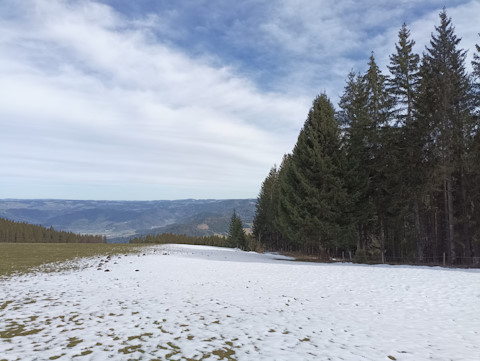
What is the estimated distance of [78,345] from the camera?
589 cm

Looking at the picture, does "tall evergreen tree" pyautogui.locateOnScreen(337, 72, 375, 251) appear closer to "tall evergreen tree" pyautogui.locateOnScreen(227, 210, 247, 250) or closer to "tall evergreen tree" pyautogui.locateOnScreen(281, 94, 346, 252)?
"tall evergreen tree" pyautogui.locateOnScreen(281, 94, 346, 252)

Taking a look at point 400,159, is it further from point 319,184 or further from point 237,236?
point 237,236

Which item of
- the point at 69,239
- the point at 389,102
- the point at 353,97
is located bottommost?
the point at 69,239

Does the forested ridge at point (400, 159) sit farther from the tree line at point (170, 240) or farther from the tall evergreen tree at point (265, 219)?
the tree line at point (170, 240)

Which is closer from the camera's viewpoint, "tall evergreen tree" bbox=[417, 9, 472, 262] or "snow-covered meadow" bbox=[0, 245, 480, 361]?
"snow-covered meadow" bbox=[0, 245, 480, 361]

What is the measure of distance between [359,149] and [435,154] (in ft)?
21.1

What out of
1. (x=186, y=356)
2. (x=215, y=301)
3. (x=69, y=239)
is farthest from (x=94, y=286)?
(x=69, y=239)

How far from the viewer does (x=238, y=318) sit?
8.23 m

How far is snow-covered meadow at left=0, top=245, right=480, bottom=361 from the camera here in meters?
5.86

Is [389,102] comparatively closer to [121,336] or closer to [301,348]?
[301,348]

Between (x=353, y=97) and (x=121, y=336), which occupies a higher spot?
(x=353, y=97)

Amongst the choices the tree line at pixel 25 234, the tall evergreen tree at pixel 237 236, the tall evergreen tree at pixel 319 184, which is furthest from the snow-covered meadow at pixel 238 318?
the tree line at pixel 25 234

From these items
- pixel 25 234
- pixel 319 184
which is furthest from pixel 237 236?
pixel 25 234

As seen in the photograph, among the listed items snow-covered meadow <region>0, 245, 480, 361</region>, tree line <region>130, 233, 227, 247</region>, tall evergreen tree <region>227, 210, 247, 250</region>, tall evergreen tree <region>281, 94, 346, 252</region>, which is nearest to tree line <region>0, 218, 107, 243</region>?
tree line <region>130, 233, 227, 247</region>
